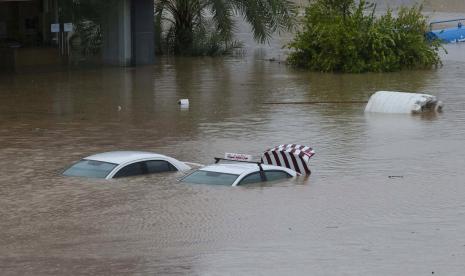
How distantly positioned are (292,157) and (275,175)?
0.95 m

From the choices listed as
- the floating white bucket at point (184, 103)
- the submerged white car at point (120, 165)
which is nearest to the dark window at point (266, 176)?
the submerged white car at point (120, 165)

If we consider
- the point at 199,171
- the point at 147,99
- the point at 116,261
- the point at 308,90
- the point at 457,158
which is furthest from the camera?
the point at 308,90

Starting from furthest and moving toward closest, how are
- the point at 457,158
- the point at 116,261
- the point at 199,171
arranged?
1. the point at 457,158
2. the point at 199,171
3. the point at 116,261

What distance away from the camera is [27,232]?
51.8ft

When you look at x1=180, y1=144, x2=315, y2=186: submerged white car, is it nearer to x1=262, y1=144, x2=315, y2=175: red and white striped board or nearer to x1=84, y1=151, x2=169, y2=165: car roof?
x1=262, y1=144, x2=315, y2=175: red and white striped board

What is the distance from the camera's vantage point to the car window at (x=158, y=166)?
2011 centimetres

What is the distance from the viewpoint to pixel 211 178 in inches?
755

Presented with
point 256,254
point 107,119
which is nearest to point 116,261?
point 256,254

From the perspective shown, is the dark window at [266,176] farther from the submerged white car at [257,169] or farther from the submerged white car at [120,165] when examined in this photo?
the submerged white car at [120,165]

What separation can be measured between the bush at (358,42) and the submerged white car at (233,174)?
67.7 feet

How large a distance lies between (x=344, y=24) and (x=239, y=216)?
2502cm

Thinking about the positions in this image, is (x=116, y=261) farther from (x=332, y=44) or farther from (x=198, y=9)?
(x=198, y=9)

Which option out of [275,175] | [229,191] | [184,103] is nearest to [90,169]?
[229,191]

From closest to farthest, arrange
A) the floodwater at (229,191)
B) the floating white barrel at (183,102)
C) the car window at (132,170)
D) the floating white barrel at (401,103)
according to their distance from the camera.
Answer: the floodwater at (229,191)
the car window at (132,170)
the floating white barrel at (401,103)
the floating white barrel at (183,102)
